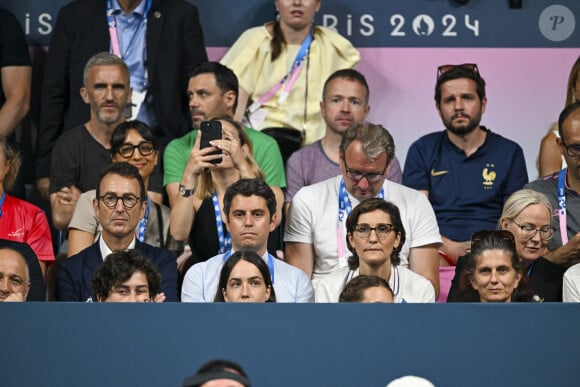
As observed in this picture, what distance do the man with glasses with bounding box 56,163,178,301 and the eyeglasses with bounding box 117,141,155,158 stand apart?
16.0 inches

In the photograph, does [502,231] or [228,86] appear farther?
[228,86]

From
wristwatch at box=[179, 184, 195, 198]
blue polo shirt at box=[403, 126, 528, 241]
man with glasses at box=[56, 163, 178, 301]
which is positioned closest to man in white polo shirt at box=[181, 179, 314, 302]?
man with glasses at box=[56, 163, 178, 301]

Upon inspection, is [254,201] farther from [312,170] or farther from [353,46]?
[353,46]

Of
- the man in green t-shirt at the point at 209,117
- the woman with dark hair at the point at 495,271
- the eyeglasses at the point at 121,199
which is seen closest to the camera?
the woman with dark hair at the point at 495,271

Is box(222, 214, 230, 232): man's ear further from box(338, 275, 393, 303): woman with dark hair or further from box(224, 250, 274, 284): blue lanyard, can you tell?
box(338, 275, 393, 303): woman with dark hair

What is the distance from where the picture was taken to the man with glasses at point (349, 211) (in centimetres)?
616

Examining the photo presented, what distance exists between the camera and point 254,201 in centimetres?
586

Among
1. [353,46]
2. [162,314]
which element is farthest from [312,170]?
[162,314]

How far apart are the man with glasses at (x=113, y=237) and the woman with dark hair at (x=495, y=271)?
4.12 ft

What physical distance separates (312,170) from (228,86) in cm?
59

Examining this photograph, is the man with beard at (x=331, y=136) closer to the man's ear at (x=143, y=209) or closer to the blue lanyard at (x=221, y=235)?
the blue lanyard at (x=221, y=235)

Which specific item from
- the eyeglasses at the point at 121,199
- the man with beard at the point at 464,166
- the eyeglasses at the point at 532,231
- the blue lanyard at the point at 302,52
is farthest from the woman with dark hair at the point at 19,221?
the eyeglasses at the point at 532,231

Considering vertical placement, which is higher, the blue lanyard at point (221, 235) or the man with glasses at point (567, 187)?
the man with glasses at point (567, 187)

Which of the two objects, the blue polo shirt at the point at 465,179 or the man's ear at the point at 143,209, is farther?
the blue polo shirt at the point at 465,179
